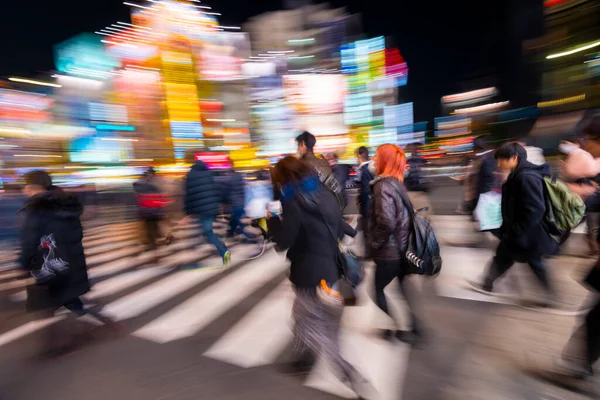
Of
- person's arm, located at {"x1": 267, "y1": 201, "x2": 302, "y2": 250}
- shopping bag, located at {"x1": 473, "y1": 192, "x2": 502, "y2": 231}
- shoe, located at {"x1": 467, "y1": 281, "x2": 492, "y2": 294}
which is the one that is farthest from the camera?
shopping bag, located at {"x1": 473, "y1": 192, "x2": 502, "y2": 231}

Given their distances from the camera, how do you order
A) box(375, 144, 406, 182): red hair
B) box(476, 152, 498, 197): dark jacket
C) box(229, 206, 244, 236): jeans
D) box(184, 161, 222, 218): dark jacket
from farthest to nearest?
box(229, 206, 244, 236): jeans < box(184, 161, 222, 218): dark jacket < box(476, 152, 498, 197): dark jacket < box(375, 144, 406, 182): red hair

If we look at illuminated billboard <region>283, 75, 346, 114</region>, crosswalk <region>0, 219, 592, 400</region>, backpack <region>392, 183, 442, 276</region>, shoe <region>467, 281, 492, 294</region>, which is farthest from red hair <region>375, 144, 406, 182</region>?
illuminated billboard <region>283, 75, 346, 114</region>

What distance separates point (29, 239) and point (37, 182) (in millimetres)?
537

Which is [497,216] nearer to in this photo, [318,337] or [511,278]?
[511,278]

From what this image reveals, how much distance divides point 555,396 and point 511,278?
2.21 meters

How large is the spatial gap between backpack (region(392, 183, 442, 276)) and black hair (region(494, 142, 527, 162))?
4.16 feet

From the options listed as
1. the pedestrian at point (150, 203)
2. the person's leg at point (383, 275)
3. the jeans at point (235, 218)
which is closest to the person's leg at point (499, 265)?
the person's leg at point (383, 275)

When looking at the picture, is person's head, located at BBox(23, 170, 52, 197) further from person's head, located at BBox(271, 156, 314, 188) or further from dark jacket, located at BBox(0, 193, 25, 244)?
dark jacket, located at BBox(0, 193, 25, 244)

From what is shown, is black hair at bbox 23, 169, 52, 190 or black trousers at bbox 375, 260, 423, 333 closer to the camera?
black trousers at bbox 375, 260, 423, 333

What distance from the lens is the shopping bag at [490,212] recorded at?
447cm

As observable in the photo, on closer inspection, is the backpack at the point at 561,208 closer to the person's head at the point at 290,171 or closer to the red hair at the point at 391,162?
the red hair at the point at 391,162

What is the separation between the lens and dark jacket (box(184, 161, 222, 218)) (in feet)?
19.0

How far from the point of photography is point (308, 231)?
2.31 metres

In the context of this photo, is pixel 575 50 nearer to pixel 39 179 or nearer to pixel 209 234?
pixel 209 234
